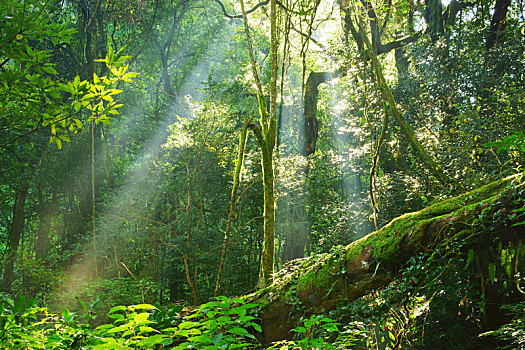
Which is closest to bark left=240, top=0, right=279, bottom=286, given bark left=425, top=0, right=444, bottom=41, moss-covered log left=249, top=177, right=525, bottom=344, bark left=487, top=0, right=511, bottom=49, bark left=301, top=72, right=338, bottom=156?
moss-covered log left=249, top=177, right=525, bottom=344

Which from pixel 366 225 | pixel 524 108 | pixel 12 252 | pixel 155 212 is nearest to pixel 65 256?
Answer: pixel 12 252

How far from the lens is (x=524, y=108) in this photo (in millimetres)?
5445

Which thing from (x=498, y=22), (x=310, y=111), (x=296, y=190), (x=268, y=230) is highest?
(x=310, y=111)

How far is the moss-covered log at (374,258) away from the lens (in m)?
2.44

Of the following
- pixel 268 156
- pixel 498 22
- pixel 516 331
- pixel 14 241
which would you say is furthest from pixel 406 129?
pixel 14 241

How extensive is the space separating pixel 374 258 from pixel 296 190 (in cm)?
627

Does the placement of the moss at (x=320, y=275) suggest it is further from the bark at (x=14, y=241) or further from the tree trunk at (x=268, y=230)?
the bark at (x=14, y=241)

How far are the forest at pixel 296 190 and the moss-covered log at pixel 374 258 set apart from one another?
0.04 ft

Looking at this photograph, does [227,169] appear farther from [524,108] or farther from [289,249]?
[524,108]

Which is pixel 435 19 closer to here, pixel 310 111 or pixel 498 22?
pixel 498 22

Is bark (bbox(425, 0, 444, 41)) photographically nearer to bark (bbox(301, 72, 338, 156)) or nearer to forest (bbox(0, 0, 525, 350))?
forest (bbox(0, 0, 525, 350))

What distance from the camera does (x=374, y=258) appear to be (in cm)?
271

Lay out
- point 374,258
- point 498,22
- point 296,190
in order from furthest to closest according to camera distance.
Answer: point 296,190
point 498,22
point 374,258

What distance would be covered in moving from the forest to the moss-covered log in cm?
1
